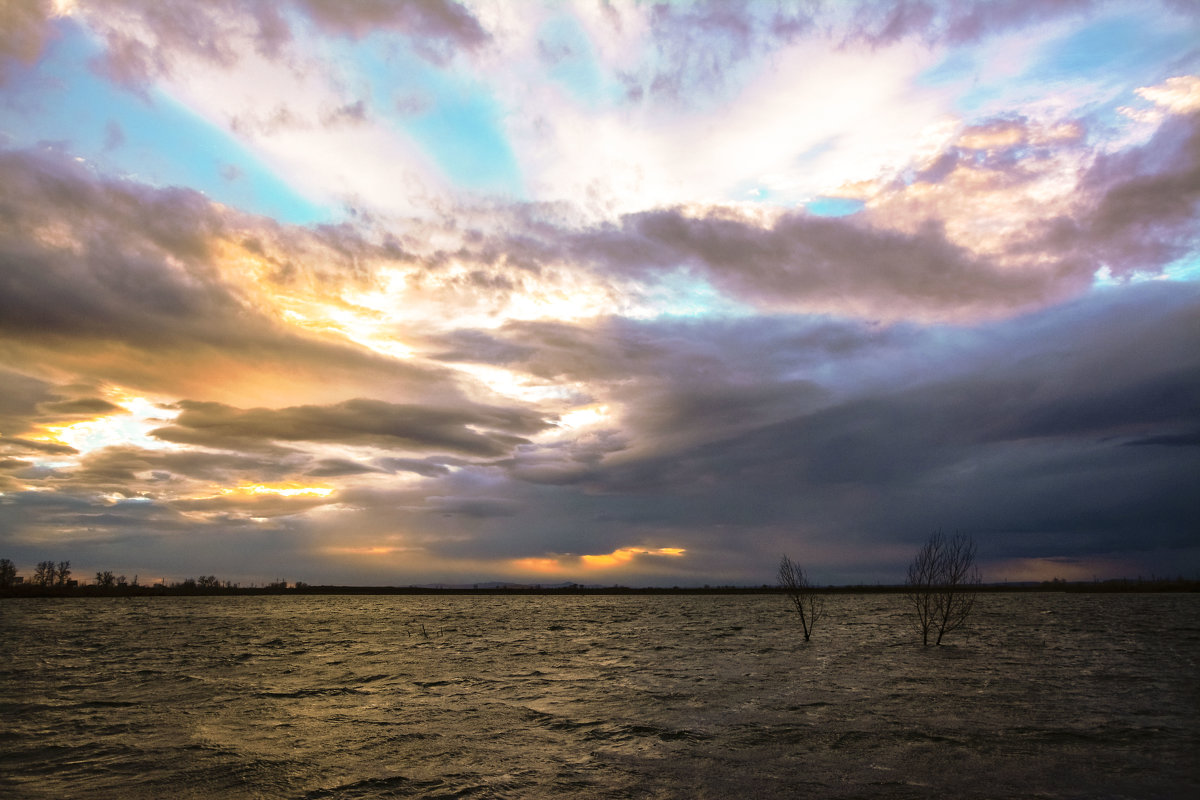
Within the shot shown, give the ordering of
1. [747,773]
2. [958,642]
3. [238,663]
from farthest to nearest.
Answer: [958,642] < [238,663] < [747,773]

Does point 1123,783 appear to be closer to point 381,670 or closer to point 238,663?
point 381,670

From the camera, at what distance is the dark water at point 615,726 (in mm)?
18297

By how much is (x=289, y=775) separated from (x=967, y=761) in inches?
783

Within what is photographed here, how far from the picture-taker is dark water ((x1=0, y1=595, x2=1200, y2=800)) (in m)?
18.3

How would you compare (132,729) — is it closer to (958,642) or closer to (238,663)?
(238,663)

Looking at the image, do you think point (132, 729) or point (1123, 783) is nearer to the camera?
point (1123, 783)

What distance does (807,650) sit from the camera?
187 feet

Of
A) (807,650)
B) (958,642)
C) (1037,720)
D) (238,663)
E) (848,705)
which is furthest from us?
(958,642)

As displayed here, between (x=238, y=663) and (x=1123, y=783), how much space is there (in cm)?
5388

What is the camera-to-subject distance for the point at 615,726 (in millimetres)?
26516

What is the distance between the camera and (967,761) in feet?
65.4

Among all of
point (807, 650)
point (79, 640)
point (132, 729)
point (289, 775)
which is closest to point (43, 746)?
point (132, 729)

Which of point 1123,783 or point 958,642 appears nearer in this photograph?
point 1123,783

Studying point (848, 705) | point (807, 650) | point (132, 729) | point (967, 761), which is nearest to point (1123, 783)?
point (967, 761)
